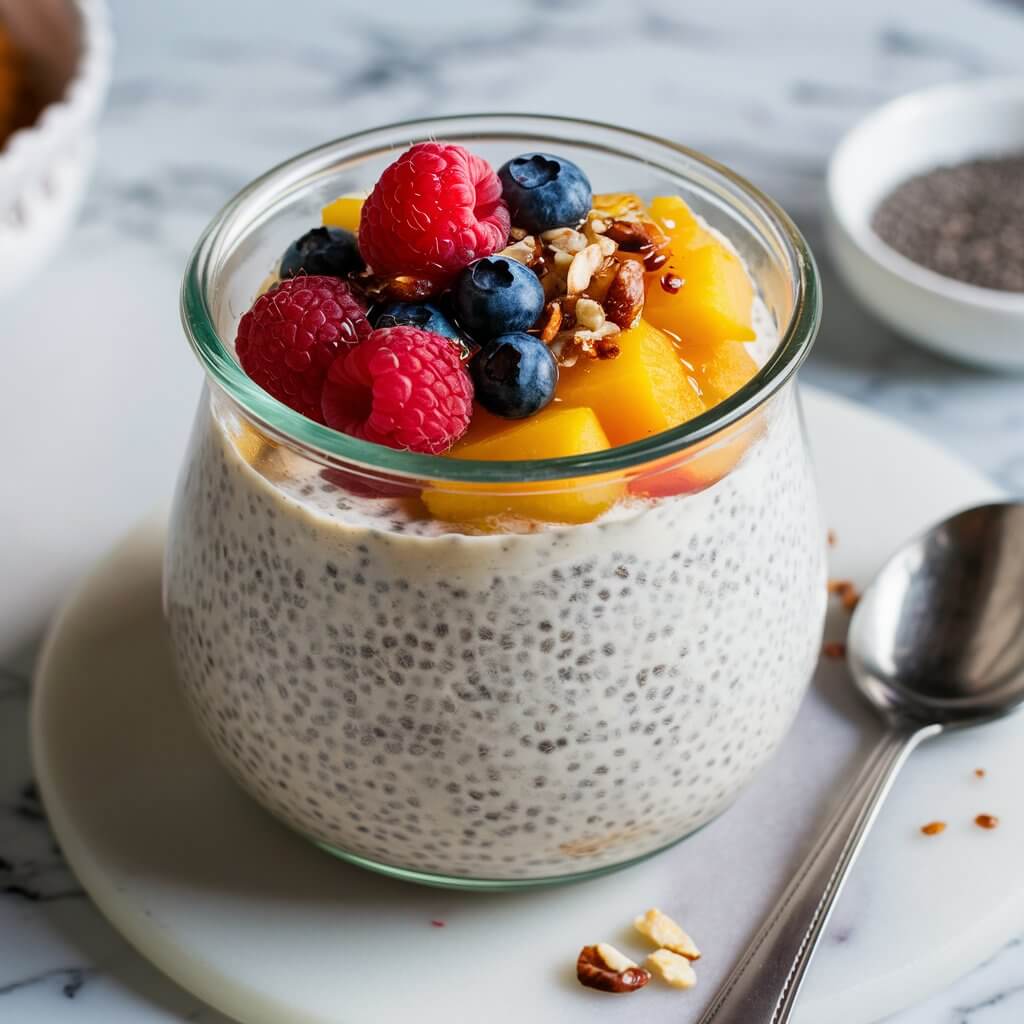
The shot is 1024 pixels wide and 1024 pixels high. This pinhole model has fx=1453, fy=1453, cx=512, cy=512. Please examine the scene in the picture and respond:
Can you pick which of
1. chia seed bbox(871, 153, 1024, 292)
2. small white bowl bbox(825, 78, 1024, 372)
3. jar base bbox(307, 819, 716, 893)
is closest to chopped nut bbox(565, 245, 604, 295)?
jar base bbox(307, 819, 716, 893)

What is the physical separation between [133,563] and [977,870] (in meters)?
0.74

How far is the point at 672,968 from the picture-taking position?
3.12 feet

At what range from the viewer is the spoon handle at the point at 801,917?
3.03 feet

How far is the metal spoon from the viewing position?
1.04 metres

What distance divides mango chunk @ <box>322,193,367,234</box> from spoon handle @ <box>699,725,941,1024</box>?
1.81 ft

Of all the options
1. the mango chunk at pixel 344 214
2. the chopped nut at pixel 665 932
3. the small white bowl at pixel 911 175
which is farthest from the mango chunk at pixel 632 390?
the small white bowl at pixel 911 175

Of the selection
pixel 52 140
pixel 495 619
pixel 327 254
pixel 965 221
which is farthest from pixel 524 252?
pixel 965 221

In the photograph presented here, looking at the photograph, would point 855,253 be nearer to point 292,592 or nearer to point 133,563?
point 133,563

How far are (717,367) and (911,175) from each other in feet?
3.79

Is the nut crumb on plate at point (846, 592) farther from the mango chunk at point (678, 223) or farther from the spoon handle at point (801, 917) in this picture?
the mango chunk at point (678, 223)

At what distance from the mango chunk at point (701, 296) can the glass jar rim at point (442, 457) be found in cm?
4

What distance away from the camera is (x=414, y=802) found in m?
0.91

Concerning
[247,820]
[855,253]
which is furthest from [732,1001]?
[855,253]

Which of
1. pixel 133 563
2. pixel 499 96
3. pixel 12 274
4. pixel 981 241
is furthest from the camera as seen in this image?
pixel 499 96
